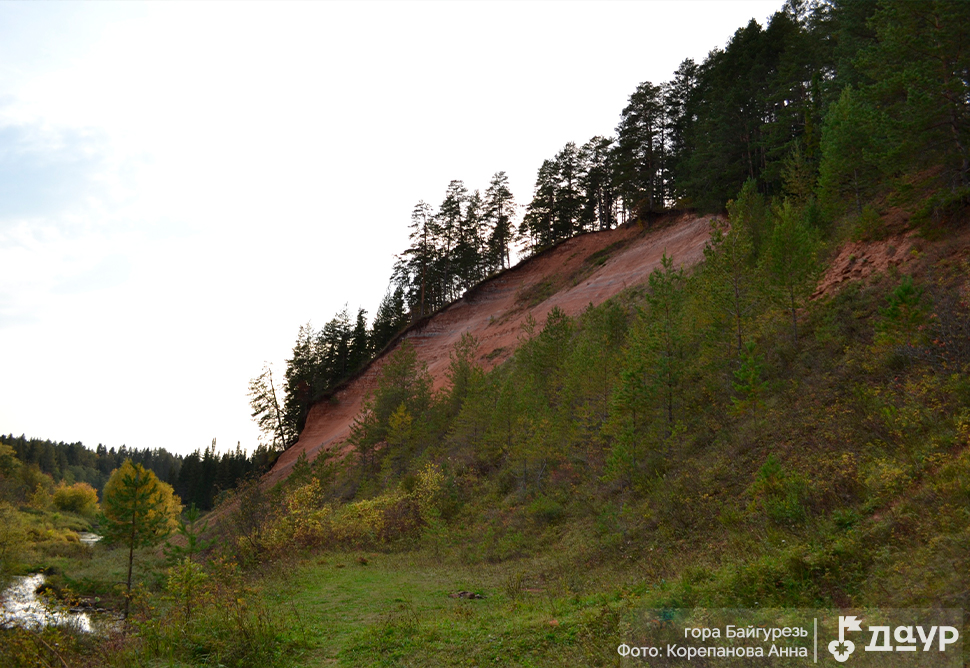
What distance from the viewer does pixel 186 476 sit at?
10088 centimetres

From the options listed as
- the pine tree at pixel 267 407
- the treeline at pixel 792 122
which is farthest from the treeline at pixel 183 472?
the treeline at pixel 792 122

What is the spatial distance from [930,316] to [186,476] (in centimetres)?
11865

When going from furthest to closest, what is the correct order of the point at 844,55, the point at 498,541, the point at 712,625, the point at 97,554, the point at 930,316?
the point at 97,554 → the point at 844,55 → the point at 498,541 → the point at 930,316 → the point at 712,625

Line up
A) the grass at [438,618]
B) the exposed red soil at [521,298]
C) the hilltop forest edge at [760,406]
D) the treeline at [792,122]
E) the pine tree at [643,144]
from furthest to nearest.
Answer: the pine tree at [643,144]
the exposed red soil at [521,298]
the treeline at [792,122]
the hilltop forest edge at [760,406]
the grass at [438,618]

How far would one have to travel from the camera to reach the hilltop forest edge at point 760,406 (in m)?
7.77

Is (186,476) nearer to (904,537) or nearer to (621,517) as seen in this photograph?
(621,517)

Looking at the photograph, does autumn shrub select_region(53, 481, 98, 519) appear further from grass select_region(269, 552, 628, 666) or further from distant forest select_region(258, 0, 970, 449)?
grass select_region(269, 552, 628, 666)

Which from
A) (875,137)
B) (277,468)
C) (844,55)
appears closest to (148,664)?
(875,137)

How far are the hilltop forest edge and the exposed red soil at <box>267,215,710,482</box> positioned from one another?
14.0 ft

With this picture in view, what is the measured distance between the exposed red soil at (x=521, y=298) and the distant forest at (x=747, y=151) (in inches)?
139

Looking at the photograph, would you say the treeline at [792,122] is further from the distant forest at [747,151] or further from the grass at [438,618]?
the grass at [438,618]

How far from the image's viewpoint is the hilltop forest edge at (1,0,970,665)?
7770 mm

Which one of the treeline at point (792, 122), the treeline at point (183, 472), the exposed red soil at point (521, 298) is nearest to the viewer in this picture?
the treeline at point (792, 122)

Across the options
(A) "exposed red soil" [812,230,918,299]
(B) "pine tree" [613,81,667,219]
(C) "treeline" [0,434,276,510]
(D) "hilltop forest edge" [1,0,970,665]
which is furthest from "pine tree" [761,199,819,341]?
(C) "treeline" [0,434,276,510]
